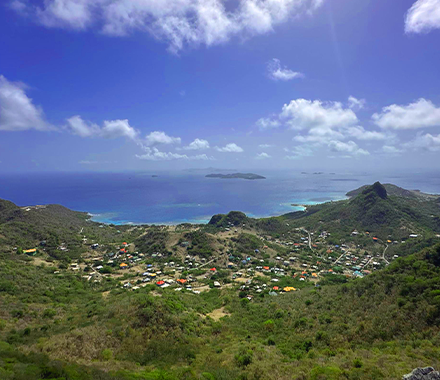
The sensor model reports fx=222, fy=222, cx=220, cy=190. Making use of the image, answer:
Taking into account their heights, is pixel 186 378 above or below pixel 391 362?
below

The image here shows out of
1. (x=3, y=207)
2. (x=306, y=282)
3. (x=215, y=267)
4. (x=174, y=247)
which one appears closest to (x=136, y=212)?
(x=3, y=207)

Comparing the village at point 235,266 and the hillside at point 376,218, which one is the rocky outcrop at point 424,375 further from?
the hillside at point 376,218

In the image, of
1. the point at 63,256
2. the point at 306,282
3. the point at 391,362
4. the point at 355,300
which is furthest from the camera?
the point at 63,256

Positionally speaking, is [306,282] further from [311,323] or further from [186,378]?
[186,378]

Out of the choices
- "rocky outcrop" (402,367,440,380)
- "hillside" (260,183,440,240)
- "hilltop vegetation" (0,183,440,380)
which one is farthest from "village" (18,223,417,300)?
"rocky outcrop" (402,367,440,380)

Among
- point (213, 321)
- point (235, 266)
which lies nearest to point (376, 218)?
point (235, 266)

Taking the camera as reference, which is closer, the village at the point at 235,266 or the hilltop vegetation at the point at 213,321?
the hilltop vegetation at the point at 213,321

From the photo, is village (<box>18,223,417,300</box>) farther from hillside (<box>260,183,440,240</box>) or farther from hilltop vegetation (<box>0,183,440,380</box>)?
hillside (<box>260,183,440,240</box>)

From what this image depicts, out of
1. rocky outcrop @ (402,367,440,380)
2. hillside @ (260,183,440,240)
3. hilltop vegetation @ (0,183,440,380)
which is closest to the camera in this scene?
rocky outcrop @ (402,367,440,380)

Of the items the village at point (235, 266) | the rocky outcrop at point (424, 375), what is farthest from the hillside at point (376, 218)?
the rocky outcrop at point (424, 375)
